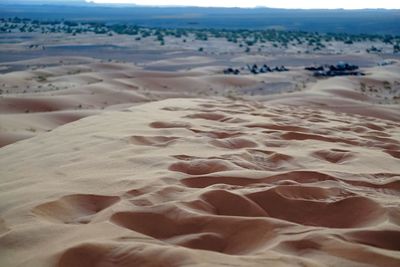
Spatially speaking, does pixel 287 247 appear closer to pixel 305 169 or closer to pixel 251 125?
pixel 305 169

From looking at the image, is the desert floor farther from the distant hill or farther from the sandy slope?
the distant hill

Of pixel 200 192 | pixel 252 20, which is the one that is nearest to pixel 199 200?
pixel 200 192

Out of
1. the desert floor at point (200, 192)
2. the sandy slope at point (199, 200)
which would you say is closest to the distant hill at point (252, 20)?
the desert floor at point (200, 192)

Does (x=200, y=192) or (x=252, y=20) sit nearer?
(x=200, y=192)

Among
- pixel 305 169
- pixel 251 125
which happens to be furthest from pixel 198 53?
pixel 305 169

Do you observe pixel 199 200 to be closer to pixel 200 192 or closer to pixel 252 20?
pixel 200 192

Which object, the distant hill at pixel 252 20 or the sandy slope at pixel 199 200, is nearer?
the sandy slope at pixel 199 200

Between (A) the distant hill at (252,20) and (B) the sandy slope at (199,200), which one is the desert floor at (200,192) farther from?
(A) the distant hill at (252,20)

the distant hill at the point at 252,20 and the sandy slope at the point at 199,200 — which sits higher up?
the distant hill at the point at 252,20

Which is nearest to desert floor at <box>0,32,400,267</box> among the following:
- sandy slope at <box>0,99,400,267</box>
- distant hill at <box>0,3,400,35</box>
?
sandy slope at <box>0,99,400,267</box>

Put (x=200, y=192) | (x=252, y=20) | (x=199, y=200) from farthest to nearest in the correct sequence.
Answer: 1. (x=252, y=20)
2. (x=200, y=192)
3. (x=199, y=200)

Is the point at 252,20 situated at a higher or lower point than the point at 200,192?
higher
